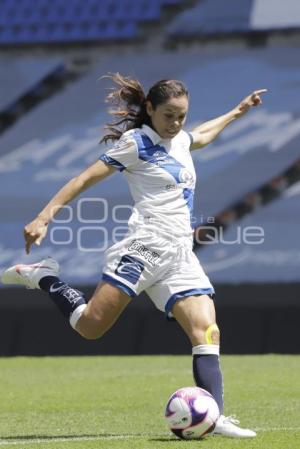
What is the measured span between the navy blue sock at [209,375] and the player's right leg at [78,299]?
22.3 inches

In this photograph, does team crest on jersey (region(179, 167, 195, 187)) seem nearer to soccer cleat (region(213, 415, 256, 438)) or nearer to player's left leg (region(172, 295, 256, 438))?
player's left leg (region(172, 295, 256, 438))

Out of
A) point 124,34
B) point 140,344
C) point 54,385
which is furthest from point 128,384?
point 124,34

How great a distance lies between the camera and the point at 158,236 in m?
7.21

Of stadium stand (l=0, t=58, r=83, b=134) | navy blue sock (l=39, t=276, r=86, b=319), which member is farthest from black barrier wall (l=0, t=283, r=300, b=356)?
navy blue sock (l=39, t=276, r=86, b=319)

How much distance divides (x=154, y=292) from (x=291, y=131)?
10249 millimetres

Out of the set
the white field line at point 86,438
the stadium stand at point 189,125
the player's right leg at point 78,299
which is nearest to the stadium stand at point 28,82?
the stadium stand at point 189,125

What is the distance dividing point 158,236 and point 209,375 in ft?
2.85

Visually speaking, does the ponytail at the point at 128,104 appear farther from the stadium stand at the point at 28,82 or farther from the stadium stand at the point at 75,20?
the stadium stand at the point at 28,82

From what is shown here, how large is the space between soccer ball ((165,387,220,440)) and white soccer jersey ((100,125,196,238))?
3.18ft

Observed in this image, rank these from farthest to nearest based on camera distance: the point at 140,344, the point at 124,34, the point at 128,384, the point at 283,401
Answer: the point at 124,34, the point at 140,344, the point at 128,384, the point at 283,401

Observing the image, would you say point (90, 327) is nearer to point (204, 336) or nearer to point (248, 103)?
point (204, 336)

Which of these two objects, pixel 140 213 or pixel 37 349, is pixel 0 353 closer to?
pixel 37 349

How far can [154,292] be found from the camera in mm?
7293

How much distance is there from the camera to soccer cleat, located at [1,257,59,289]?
8.05 meters
